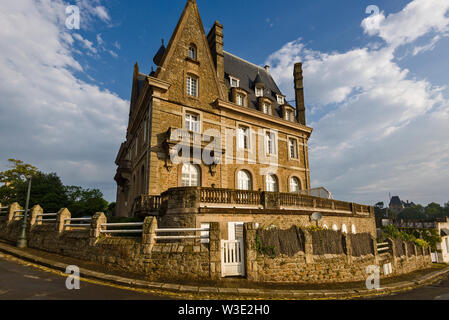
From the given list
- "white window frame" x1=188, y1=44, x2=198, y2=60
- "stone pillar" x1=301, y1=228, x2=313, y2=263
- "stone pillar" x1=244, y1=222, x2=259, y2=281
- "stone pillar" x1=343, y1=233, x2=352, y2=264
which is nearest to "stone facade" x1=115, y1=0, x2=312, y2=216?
"white window frame" x1=188, y1=44, x2=198, y2=60

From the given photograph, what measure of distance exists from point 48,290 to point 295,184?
21691 mm

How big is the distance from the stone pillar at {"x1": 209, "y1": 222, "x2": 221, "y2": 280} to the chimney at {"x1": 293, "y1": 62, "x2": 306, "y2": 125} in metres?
21.8

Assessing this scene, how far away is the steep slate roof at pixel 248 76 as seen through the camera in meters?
24.3

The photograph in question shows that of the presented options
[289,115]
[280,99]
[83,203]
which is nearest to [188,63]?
[280,99]

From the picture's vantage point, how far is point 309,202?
49.9 feet

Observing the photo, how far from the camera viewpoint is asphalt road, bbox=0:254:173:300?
19.3 ft

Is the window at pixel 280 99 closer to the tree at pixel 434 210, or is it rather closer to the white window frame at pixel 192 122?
the white window frame at pixel 192 122

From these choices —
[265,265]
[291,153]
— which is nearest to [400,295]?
[265,265]

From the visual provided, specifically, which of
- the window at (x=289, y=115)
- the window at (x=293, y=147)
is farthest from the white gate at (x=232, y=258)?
the window at (x=289, y=115)

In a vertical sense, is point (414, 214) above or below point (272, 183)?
below

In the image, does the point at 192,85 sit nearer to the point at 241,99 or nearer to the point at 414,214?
the point at 241,99

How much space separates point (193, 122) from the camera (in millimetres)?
19141
